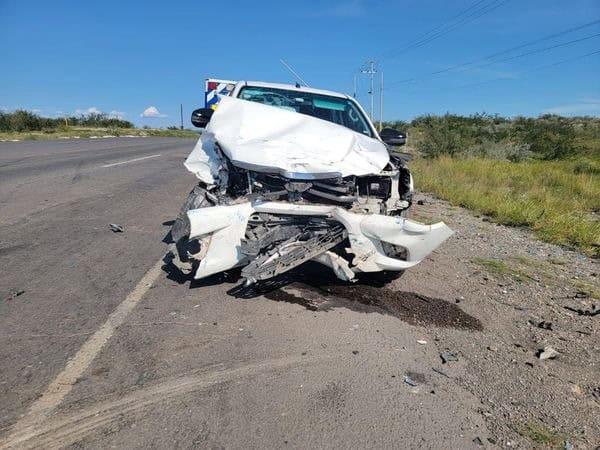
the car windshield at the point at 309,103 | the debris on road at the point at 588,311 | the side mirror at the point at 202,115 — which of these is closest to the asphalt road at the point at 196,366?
the debris on road at the point at 588,311

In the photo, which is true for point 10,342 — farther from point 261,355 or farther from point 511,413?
point 511,413

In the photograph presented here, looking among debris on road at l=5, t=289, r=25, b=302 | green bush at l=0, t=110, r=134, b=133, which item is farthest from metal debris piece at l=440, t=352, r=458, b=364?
green bush at l=0, t=110, r=134, b=133

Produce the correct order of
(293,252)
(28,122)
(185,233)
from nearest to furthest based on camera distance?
1. (293,252)
2. (185,233)
3. (28,122)

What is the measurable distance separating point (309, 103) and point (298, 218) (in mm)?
2709

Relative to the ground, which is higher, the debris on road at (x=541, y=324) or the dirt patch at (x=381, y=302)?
the dirt patch at (x=381, y=302)

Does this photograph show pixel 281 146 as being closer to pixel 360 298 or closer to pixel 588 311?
pixel 360 298

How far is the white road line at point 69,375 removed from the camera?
231 centimetres

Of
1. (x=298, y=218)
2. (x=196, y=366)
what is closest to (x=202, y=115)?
(x=298, y=218)

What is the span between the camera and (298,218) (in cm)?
410

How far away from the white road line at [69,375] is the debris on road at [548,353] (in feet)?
9.91

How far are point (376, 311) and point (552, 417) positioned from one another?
1610mm

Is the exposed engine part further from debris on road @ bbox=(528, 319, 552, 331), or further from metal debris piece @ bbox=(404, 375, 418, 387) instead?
debris on road @ bbox=(528, 319, 552, 331)

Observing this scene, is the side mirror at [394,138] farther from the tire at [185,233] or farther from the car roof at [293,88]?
the tire at [185,233]

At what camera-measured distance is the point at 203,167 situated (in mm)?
5055
